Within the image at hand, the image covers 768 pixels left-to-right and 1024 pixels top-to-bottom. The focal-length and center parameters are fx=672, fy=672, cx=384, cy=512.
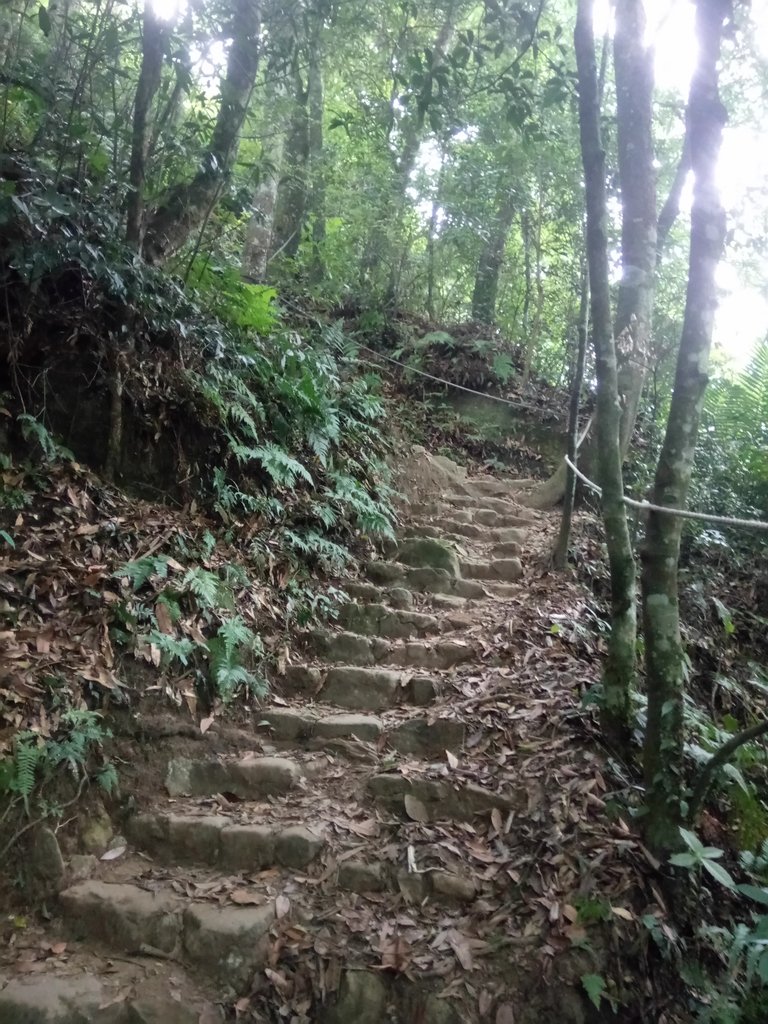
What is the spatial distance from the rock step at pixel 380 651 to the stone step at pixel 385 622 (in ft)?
0.74

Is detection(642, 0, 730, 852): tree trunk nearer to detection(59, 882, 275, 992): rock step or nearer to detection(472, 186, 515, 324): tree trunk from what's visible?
detection(59, 882, 275, 992): rock step

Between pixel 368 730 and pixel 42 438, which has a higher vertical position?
pixel 42 438

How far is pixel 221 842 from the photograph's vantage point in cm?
326

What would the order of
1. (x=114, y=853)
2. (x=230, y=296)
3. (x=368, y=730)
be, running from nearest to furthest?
(x=114, y=853) → (x=368, y=730) → (x=230, y=296)

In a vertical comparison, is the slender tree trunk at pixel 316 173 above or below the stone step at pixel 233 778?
above

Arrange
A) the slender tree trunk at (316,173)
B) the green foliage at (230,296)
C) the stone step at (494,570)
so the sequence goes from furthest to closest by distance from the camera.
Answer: the slender tree trunk at (316,173) → the stone step at (494,570) → the green foliage at (230,296)

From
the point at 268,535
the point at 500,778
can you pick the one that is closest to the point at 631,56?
the point at 268,535

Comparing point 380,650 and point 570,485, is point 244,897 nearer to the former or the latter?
point 380,650

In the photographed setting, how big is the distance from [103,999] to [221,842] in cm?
77

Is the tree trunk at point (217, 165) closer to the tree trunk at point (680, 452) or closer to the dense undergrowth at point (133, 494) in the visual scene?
the dense undergrowth at point (133, 494)

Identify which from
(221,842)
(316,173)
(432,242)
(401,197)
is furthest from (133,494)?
(432,242)

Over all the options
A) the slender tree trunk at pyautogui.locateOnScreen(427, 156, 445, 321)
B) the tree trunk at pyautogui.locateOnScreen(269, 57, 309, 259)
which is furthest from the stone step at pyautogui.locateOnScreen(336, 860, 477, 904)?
the slender tree trunk at pyautogui.locateOnScreen(427, 156, 445, 321)

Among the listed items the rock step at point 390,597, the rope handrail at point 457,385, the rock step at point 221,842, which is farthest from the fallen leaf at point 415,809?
the rope handrail at point 457,385

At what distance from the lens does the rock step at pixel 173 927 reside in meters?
2.75
